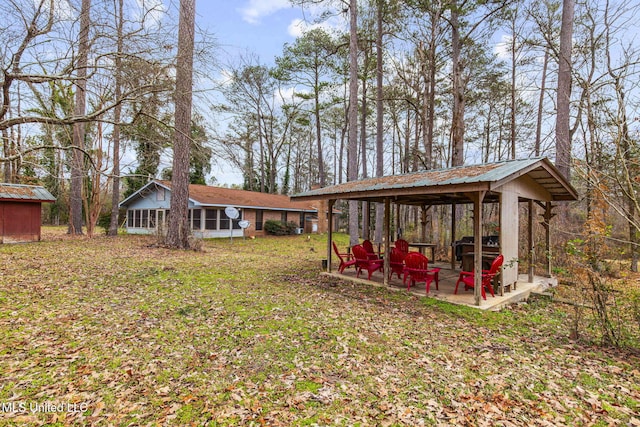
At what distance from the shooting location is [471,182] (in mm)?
5125

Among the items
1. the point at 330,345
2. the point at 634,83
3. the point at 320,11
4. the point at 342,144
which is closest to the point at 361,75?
the point at 320,11

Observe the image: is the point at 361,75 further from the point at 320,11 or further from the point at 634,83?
the point at 634,83

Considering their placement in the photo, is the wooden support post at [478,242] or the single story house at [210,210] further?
the single story house at [210,210]

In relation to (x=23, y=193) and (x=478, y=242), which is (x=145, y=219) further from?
(x=478, y=242)

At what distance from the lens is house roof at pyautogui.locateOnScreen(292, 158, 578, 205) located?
5.22 metres

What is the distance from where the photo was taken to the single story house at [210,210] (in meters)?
18.9

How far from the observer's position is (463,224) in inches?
517

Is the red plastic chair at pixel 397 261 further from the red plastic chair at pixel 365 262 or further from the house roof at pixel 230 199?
the house roof at pixel 230 199

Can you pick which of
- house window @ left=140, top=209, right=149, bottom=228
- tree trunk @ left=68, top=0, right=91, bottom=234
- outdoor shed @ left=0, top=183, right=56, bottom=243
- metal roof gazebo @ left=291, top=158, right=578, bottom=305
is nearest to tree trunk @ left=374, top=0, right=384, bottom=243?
metal roof gazebo @ left=291, top=158, right=578, bottom=305

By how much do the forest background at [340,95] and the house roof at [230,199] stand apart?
2.57m

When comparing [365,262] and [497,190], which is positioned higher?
[497,190]

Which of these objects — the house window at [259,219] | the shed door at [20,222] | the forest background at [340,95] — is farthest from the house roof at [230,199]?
the shed door at [20,222]

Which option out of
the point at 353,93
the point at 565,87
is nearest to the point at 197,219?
the point at 353,93

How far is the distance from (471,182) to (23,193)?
662 inches
